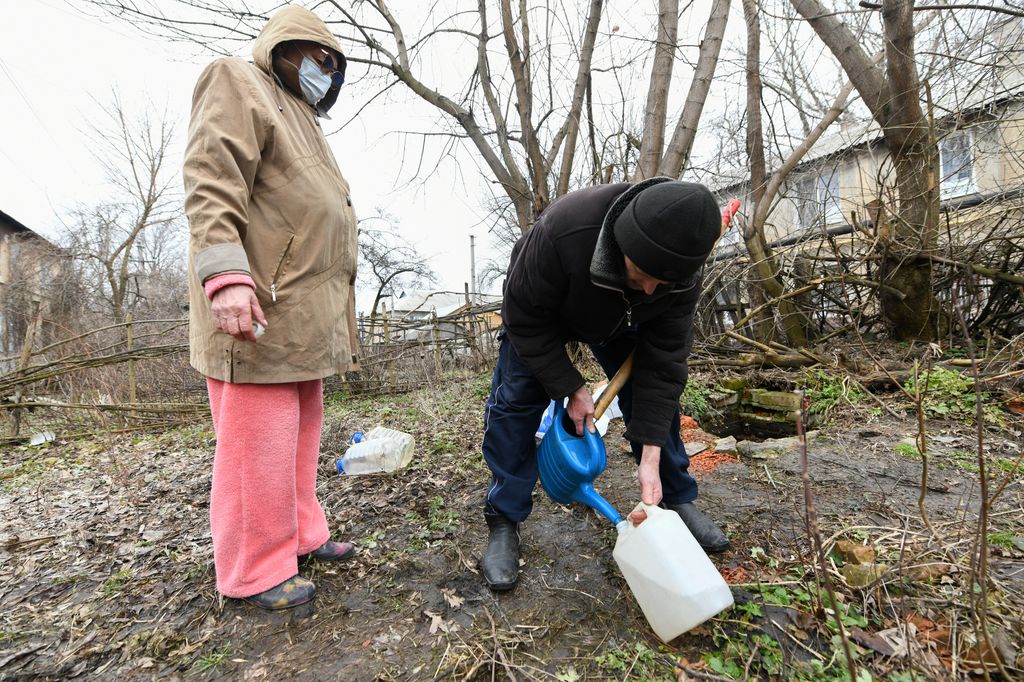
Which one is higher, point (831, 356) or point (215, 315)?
point (215, 315)

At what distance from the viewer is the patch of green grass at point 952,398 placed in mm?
3121

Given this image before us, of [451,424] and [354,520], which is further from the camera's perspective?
[451,424]

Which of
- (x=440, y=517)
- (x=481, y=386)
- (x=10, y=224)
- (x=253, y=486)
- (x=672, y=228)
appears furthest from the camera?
(x=10, y=224)

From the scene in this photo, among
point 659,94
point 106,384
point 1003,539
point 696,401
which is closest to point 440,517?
point 1003,539

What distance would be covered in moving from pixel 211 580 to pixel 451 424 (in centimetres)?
250

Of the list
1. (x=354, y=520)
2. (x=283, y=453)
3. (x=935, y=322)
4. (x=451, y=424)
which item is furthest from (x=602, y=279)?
(x=935, y=322)

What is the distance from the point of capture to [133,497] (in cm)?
281

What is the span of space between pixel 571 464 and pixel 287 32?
1.75 meters

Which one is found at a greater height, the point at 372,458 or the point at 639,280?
the point at 639,280

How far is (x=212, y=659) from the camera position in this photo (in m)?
1.40

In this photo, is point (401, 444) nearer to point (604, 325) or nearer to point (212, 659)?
point (212, 659)

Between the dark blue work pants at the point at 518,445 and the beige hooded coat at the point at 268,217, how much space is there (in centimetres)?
62

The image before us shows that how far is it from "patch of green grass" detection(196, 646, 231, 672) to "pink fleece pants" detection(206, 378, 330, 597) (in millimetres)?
156

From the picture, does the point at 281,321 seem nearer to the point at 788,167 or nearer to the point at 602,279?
the point at 602,279
